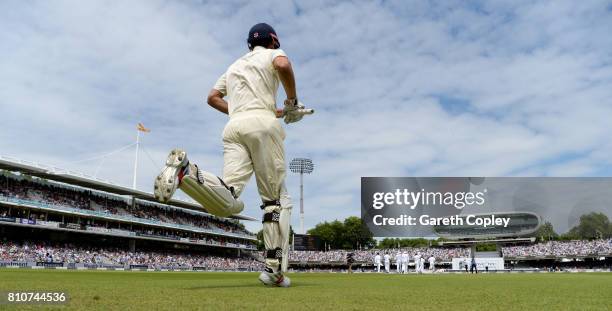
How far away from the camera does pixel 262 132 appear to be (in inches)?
184

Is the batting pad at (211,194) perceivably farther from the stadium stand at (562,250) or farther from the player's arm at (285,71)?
the stadium stand at (562,250)

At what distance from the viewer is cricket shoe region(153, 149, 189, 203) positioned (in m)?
3.67

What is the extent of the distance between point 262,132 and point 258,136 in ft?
0.19

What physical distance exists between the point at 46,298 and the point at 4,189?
41.6 meters

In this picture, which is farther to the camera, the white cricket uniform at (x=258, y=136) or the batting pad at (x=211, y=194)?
the white cricket uniform at (x=258, y=136)

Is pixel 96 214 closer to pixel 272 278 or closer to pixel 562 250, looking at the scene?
pixel 272 278

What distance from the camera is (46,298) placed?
315 centimetres

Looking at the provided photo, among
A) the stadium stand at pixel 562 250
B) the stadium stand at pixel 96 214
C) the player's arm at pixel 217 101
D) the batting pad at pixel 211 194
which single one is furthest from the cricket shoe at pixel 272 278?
the stadium stand at pixel 562 250

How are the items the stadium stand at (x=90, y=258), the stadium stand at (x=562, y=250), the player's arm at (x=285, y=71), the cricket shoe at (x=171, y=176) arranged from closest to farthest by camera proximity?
the cricket shoe at (x=171, y=176) < the player's arm at (x=285, y=71) < the stadium stand at (x=90, y=258) < the stadium stand at (x=562, y=250)

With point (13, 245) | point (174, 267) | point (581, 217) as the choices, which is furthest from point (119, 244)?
point (581, 217)

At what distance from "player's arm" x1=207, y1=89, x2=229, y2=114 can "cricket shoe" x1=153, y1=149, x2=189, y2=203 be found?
61.8 inches

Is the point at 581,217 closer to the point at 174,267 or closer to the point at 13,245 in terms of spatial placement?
the point at 174,267

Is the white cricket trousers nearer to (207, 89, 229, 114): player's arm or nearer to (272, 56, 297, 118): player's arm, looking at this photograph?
(272, 56, 297, 118): player's arm

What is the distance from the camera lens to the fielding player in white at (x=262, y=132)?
4668mm
